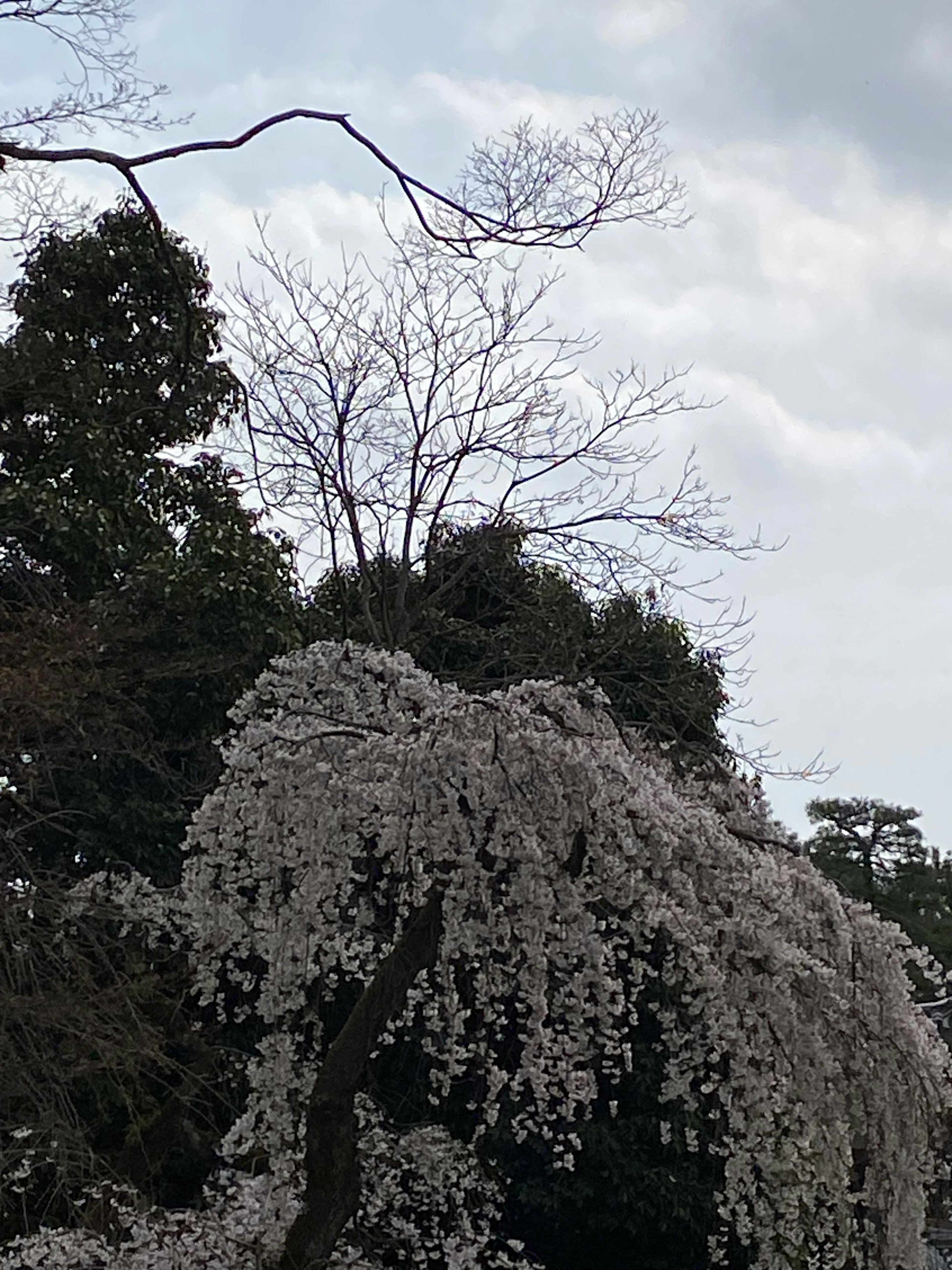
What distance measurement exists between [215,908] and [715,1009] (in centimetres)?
169

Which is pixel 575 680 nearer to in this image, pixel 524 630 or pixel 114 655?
pixel 524 630

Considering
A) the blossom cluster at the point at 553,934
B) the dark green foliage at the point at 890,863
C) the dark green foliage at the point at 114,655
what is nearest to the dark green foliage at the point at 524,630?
the dark green foliage at the point at 114,655

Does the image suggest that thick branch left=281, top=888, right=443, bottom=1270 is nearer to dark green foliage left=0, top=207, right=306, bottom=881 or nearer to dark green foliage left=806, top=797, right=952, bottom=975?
dark green foliage left=0, top=207, right=306, bottom=881

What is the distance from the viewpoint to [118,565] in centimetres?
807

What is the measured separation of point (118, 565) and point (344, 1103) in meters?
4.50

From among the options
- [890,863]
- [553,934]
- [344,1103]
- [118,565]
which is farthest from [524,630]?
[890,863]

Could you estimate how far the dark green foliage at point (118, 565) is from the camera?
22.9 feet

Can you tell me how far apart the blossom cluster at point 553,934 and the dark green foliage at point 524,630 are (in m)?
3.36

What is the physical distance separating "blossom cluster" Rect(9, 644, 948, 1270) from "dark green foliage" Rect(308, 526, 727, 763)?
11.0 ft

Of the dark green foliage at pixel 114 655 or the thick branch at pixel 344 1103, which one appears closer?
the thick branch at pixel 344 1103

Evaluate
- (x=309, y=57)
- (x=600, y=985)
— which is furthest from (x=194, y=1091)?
(x=309, y=57)

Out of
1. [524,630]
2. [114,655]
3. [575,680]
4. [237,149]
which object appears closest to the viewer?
[237,149]

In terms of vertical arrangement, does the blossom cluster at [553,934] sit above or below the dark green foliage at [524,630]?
below

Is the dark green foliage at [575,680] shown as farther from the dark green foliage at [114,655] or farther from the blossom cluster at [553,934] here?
the blossom cluster at [553,934]
